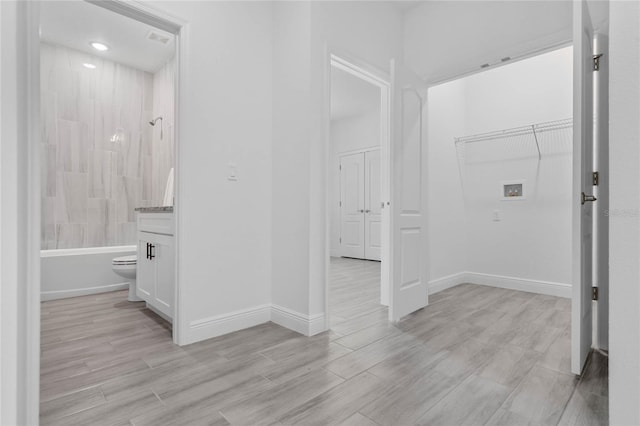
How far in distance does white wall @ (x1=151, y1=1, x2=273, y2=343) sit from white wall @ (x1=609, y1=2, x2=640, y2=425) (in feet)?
6.84

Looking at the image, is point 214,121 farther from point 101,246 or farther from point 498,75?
point 498,75

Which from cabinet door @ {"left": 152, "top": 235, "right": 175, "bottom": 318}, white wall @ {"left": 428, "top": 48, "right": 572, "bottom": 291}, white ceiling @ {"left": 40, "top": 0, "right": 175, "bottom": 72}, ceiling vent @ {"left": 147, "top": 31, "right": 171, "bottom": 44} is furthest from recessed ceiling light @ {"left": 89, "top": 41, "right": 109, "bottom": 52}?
white wall @ {"left": 428, "top": 48, "right": 572, "bottom": 291}

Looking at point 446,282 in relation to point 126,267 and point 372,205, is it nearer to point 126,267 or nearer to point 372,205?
point 372,205

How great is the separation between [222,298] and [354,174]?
190 inches

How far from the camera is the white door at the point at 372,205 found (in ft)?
20.7

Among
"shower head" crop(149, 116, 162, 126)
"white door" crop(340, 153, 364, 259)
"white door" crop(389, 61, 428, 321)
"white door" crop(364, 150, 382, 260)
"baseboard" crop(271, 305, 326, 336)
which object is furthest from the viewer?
"white door" crop(340, 153, 364, 259)

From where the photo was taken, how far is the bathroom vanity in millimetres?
2385

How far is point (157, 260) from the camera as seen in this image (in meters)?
2.58

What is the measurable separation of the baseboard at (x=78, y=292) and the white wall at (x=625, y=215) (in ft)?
13.8

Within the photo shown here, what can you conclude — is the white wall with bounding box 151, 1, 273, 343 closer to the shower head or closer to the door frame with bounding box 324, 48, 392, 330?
the door frame with bounding box 324, 48, 392, 330

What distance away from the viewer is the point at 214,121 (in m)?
2.28

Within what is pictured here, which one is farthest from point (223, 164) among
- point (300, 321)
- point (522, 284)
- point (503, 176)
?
A: point (522, 284)

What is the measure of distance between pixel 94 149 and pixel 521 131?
17.0 ft

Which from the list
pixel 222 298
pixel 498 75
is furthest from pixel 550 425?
pixel 498 75
